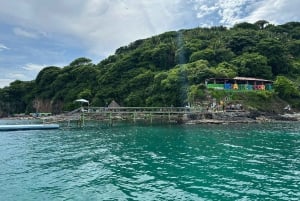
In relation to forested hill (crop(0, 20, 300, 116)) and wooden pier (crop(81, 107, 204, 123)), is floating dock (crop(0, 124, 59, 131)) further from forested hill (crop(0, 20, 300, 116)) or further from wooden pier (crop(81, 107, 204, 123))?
forested hill (crop(0, 20, 300, 116))

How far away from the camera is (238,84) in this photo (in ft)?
228

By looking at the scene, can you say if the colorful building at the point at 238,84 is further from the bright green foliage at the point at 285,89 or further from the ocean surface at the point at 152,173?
the ocean surface at the point at 152,173

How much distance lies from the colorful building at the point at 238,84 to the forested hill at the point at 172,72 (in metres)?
1.87

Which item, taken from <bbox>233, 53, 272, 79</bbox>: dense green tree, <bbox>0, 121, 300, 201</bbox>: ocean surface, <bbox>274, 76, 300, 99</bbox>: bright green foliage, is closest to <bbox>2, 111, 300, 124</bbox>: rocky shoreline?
<bbox>274, 76, 300, 99</bbox>: bright green foliage

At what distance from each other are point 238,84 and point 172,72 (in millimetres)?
20627

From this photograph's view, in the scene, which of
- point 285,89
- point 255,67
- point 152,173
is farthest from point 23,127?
point 255,67

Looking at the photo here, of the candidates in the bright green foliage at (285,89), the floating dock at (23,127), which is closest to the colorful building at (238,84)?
the bright green foliage at (285,89)

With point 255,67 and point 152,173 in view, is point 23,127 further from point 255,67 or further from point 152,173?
point 255,67

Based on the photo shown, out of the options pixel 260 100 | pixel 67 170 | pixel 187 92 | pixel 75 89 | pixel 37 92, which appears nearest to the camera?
pixel 67 170

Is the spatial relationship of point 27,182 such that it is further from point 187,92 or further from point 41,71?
point 41,71

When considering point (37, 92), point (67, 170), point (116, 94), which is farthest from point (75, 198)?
point (37, 92)

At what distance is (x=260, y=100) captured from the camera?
64875 mm

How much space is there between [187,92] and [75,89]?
5398 centimetres

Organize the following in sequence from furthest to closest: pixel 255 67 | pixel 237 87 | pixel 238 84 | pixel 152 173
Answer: pixel 255 67, pixel 238 84, pixel 237 87, pixel 152 173
